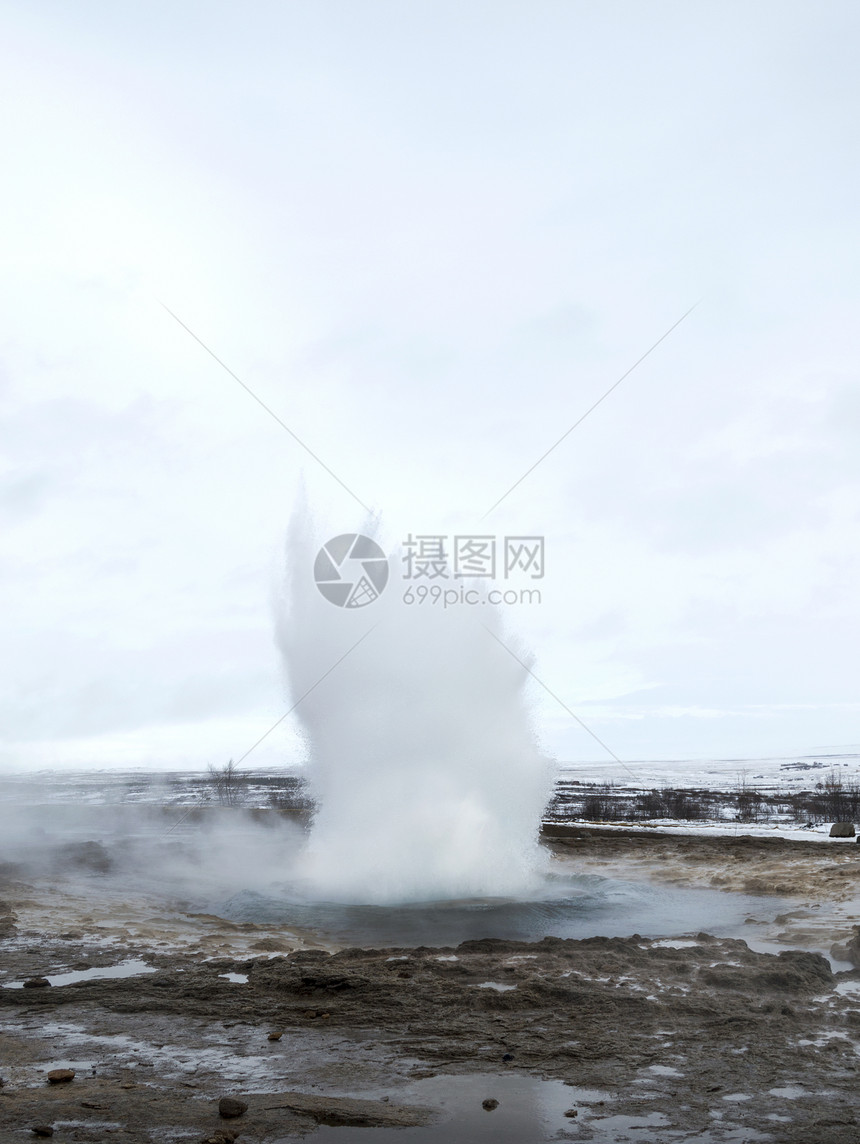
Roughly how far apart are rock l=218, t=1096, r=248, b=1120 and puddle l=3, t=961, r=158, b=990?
17.3 feet

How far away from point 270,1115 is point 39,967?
22.4 feet

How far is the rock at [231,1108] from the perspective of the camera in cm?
630

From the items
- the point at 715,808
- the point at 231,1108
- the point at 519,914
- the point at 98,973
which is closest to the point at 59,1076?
the point at 231,1108

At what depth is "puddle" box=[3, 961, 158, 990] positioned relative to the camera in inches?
424

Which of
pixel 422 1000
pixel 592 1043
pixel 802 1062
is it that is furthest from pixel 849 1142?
pixel 422 1000

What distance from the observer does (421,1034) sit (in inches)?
334

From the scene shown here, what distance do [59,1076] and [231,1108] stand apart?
179 centimetres

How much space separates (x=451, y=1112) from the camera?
6.50 m

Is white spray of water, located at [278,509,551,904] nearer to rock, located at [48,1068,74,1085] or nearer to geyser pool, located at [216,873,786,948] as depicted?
geyser pool, located at [216,873,786,948]

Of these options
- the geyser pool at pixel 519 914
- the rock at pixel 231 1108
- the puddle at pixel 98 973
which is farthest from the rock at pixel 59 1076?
the geyser pool at pixel 519 914

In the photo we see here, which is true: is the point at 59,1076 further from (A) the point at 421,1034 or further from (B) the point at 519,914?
(B) the point at 519,914

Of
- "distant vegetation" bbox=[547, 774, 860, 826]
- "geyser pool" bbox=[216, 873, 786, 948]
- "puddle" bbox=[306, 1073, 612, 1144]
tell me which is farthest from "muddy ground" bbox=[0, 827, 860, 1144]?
"distant vegetation" bbox=[547, 774, 860, 826]

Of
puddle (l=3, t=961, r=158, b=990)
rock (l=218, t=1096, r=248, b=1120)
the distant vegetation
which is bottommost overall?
the distant vegetation

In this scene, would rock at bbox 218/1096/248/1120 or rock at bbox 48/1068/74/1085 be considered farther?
rock at bbox 48/1068/74/1085
